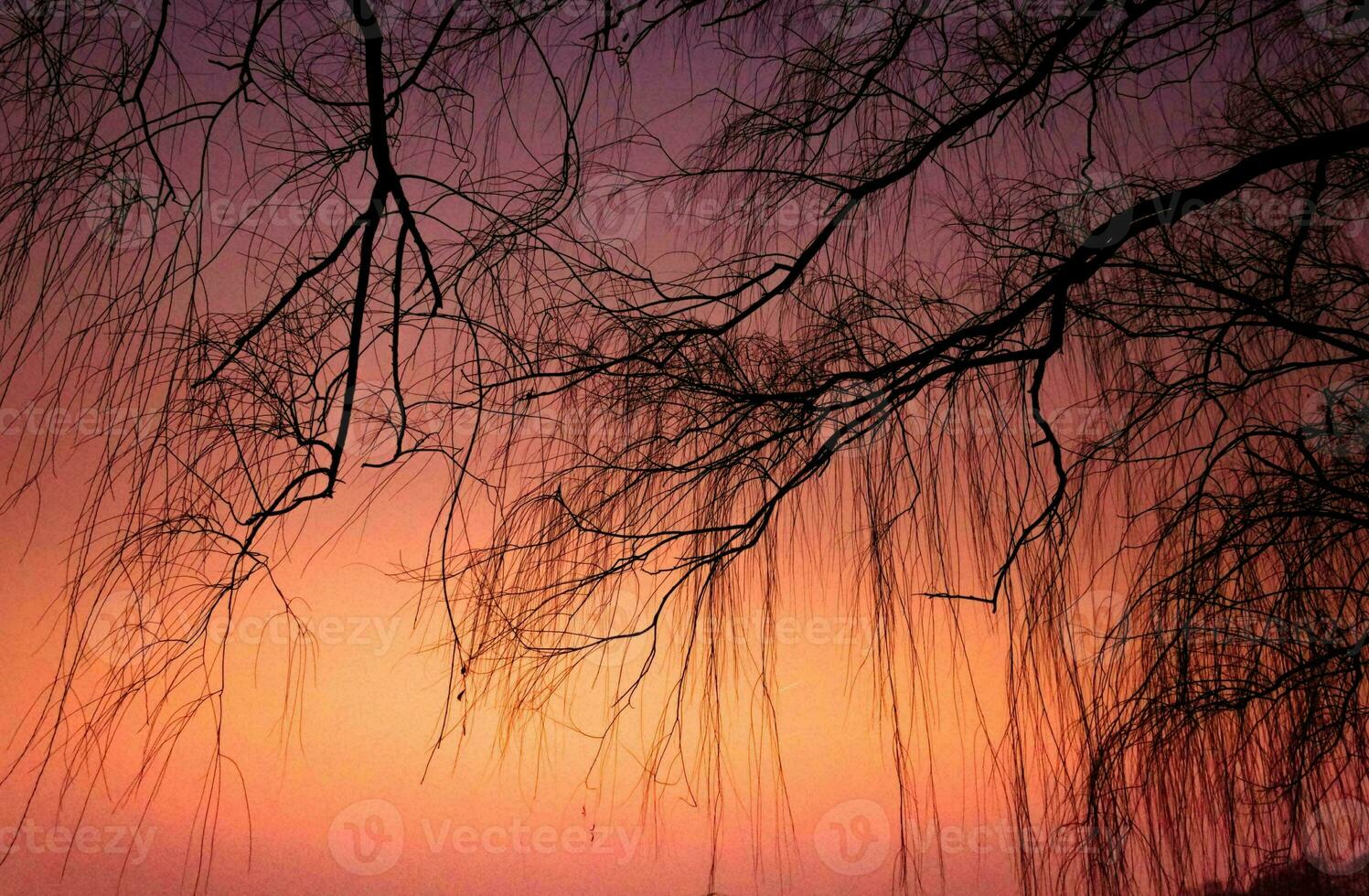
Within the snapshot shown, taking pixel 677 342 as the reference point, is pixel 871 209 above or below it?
above

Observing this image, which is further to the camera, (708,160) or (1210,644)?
(708,160)

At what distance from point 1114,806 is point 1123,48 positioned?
826 millimetres

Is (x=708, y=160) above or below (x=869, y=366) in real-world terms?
above

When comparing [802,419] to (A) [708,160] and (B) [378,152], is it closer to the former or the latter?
(A) [708,160]

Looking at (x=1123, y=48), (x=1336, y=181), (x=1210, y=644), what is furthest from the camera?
(x=1336, y=181)

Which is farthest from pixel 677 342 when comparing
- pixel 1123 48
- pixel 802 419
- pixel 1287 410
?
pixel 1287 410

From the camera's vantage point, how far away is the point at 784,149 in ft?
3.68

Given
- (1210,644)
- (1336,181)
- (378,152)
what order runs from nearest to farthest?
(378,152)
(1210,644)
(1336,181)

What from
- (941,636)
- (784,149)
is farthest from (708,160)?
(941,636)

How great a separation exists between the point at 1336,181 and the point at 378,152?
3.76 feet

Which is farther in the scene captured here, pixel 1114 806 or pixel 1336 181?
pixel 1336 181

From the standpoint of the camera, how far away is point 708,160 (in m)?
1.13

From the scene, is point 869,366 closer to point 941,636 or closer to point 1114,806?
point 941,636

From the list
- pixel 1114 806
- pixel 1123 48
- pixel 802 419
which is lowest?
pixel 1114 806
